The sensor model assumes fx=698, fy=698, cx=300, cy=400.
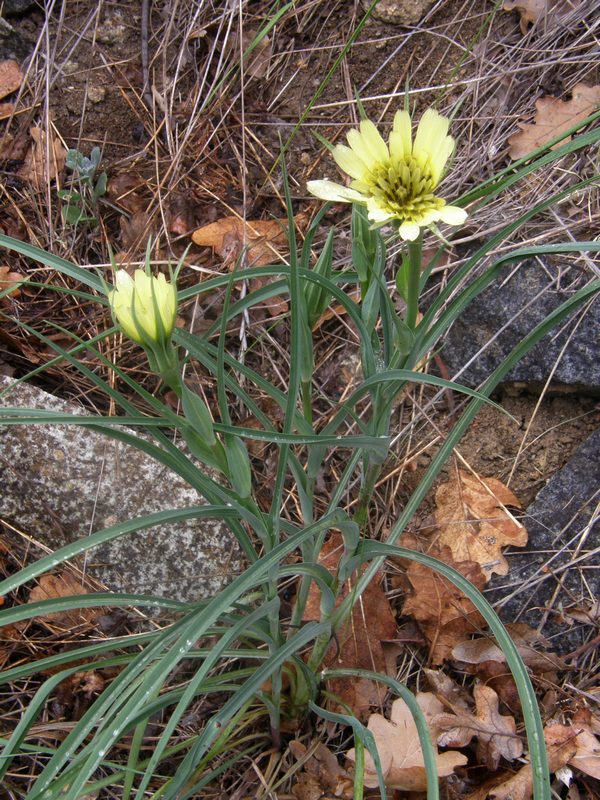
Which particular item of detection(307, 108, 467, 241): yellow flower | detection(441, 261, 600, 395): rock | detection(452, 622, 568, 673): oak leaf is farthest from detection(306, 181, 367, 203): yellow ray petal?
detection(452, 622, 568, 673): oak leaf

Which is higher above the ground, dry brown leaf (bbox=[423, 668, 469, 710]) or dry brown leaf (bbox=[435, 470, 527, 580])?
dry brown leaf (bbox=[435, 470, 527, 580])

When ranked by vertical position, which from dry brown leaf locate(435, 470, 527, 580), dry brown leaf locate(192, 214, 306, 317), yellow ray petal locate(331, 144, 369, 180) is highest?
dry brown leaf locate(192, 214, 306, 317)

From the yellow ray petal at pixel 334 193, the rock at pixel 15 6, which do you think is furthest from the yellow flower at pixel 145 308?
the rock at pixel 15 6

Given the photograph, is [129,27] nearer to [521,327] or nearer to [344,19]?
[344,19]

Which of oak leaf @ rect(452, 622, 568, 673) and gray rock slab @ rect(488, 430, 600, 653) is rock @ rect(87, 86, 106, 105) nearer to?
gray rock slab @ rect(488, 430, 600, 653)

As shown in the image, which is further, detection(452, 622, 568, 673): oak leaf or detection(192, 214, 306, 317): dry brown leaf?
detection(192, 214, 306, 317): dry brown leaf

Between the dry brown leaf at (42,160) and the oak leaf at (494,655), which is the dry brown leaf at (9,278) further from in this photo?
the oak leaf at (494,655)

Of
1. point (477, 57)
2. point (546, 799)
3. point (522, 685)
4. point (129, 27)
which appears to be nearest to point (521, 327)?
point (477, 57)

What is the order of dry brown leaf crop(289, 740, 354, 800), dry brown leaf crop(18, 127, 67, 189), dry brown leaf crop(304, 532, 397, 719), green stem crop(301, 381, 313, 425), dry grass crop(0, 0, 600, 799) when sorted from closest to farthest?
green stem crop(301, 381, 313, 425) → dry brown leaf crop(289, 740, 354, 800) → dry brown leaf crop(304, 532, 397, 719) → dry grass crop(0, 0, 600, 799) → dry brown leaf crop(18, 127, 67, 189)
